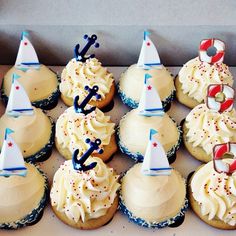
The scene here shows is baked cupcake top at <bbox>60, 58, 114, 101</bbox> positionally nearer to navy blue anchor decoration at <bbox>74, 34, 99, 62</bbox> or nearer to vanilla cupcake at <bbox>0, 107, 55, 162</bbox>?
navy blue anchor decoration at <bbox>74, 34, 99, 62</bbox>

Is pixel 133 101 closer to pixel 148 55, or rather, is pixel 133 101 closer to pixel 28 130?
pixel 148 55

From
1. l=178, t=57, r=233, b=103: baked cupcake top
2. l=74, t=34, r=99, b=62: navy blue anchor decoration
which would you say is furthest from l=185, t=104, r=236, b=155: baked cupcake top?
l=74, t=34, r=99, b=62: navy blue anchor decoration

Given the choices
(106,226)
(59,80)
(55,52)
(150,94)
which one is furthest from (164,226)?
(55,52)

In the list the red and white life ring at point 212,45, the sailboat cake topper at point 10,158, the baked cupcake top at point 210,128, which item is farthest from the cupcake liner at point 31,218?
the red and white life ring at point 212,45

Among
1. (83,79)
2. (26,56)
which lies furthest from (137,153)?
(26,56)

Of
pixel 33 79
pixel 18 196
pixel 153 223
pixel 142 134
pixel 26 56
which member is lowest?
pixel 153 223

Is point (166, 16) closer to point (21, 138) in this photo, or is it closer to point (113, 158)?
point (113, 158)
